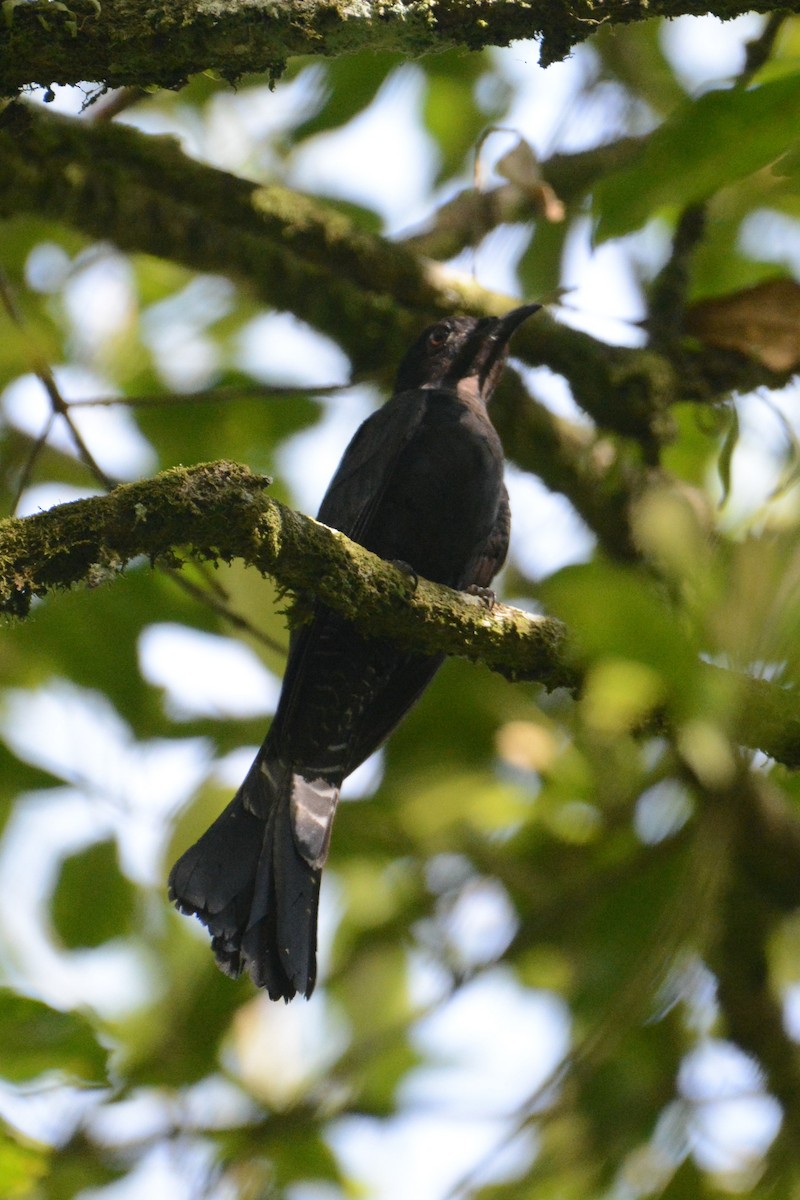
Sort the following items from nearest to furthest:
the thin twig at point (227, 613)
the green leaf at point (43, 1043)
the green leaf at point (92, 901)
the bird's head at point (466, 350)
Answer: the green leaf at point (43, 1043) < the thin twig at point (227, 613) < the green leaf at point (92, 901) < the bird's head at point (466, 350)

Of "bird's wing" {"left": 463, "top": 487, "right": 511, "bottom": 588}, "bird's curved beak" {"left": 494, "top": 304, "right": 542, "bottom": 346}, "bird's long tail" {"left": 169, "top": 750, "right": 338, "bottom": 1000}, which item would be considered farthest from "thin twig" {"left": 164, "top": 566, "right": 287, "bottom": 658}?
"bird's curved beak" {"left": 494, "top": 304, "right": 542, "bottom": 346}

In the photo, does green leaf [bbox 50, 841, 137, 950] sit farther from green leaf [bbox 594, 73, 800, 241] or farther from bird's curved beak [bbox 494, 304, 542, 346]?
green leaf [bbox 594, 73, 800, 241]

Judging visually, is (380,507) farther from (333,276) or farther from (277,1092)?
(277,1092)

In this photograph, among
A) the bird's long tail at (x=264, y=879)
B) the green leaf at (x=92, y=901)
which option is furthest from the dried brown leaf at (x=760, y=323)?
the green leaf at (x=92, y=901)

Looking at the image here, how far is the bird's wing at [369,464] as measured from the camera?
4191 mm

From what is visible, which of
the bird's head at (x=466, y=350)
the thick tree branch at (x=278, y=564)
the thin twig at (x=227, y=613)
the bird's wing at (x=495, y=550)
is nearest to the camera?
the thick tree branch at (x=278, y=564)

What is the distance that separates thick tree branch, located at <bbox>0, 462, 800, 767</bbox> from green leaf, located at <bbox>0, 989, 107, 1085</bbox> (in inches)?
37.4

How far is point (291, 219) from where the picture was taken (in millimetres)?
4551

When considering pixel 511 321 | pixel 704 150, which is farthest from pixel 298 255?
pixel 704 150

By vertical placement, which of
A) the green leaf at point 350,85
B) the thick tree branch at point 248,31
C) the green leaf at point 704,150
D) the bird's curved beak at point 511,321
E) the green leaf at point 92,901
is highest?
the thick tree branch at point 248,31

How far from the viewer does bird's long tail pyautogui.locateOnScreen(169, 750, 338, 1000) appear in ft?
11.4

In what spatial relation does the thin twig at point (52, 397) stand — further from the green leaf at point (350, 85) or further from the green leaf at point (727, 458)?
the green leaf at point (727, 458)

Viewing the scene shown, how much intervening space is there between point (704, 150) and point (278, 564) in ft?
4.43

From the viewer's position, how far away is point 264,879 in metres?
3.68
